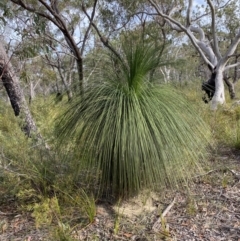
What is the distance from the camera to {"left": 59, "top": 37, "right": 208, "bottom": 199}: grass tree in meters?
1.77

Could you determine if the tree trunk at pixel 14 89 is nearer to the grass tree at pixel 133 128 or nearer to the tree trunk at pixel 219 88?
the grass tree at pixel 133 128

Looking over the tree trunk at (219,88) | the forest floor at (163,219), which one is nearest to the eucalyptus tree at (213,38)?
the tree trunk at (219,88)

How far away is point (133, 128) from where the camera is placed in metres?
1.75

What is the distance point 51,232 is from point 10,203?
65 centimetres

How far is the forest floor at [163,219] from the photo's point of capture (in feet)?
5.79

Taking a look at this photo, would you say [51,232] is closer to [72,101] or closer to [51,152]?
[51,152]

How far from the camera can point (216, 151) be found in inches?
120

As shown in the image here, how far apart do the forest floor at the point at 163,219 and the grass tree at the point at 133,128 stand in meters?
0.19

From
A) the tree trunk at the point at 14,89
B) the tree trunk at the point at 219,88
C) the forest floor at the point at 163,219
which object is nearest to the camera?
the forest floor at the point at 163,219

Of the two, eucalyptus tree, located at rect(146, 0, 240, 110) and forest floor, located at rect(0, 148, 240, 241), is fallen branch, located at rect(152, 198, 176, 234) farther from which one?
eucalyptus tree, located at rect(146, 0, 240, 110)

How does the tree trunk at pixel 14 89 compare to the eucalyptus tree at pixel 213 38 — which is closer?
the tree trunk at pixel 14 89

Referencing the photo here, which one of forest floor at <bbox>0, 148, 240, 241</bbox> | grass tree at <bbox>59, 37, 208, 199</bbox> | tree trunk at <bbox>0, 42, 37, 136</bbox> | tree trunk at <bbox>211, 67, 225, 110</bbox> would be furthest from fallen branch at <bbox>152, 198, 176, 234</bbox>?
tree trunk at <bbox>211, 67, 225, 110</bbox>

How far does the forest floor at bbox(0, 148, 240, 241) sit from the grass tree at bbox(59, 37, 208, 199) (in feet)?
0.63

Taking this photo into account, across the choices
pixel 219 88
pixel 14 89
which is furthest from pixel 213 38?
pixel 14 89
